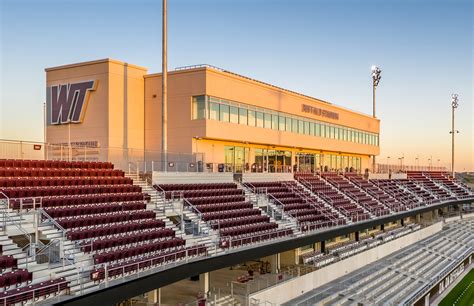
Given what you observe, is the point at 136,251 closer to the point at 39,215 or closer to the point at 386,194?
the point at 39,215

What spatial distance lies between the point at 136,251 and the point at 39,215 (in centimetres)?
347

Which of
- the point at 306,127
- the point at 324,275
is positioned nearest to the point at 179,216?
the point at 324,275

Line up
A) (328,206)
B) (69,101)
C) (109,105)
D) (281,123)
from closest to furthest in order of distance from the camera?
(109,105) → (69,101) → (328,206) → (281,123)

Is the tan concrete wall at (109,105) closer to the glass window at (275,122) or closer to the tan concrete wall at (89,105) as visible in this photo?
the tan concrete wall at (89,105)

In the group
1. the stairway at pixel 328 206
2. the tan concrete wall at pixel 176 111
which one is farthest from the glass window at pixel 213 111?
the stairway at pixel 328 206

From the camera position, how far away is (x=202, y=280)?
64.9 feet

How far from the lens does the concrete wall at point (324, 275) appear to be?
21.3 m

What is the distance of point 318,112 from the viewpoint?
42562 millimetres

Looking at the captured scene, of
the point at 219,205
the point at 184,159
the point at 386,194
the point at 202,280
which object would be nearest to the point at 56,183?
the point at 202,280

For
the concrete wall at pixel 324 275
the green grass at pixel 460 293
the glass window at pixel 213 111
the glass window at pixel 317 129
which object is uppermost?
the glass window at pixel 213 111

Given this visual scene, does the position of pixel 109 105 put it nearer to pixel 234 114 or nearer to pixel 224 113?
pixel 224 113

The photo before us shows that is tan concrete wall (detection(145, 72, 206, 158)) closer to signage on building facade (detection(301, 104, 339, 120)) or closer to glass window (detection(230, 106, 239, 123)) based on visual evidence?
glass window (detection(230, 106, 239, 123))

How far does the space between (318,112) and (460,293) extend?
1889cm

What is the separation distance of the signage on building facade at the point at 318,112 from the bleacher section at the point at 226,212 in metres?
15.2
